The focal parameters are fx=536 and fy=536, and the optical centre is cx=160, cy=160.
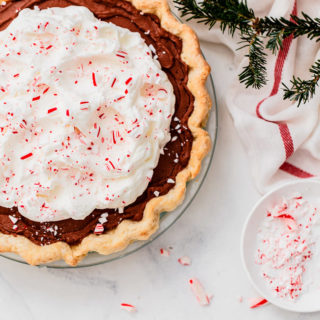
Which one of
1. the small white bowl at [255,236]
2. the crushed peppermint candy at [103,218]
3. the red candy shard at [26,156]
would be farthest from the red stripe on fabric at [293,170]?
the red candy shard at [26,156]

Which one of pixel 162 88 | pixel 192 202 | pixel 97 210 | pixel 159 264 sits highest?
pixel 162 88

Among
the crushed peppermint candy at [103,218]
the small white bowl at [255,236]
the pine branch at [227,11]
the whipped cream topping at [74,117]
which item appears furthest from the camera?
the small white bowl at [255,236]

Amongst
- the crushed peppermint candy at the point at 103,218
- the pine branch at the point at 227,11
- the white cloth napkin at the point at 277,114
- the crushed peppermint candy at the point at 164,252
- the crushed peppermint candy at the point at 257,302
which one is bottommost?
the crushed peppermint candy at the point at 257,302

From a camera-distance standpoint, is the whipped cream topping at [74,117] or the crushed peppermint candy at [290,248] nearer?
the whipped cream topping at [74,117]

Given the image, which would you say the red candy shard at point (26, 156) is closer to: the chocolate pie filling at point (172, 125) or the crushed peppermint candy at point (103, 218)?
the chocolate pie filling at point (172, 125)

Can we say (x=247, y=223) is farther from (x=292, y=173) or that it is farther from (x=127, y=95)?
(x=127, y=95)

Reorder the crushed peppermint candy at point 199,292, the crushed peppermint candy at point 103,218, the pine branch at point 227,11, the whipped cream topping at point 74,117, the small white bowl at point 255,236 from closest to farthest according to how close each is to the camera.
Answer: the pine branch at point 227,11
the whipped cream topping at point 74,117
the crushed peppermint candy at point 103,218
the small white bowl at point 255,236
the crushed peppermint candy at point 199,292

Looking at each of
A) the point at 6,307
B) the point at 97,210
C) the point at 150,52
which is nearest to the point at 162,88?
the point at 150,52
